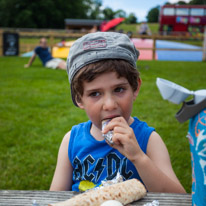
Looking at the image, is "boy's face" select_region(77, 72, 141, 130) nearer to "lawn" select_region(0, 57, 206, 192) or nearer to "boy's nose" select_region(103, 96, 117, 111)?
"boy's nose" select_region(103, 96, 117, 111)

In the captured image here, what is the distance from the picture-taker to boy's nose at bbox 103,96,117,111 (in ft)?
4.22

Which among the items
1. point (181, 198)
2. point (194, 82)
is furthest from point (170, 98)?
point (194, 82)

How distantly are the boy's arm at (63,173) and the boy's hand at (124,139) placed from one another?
516mm

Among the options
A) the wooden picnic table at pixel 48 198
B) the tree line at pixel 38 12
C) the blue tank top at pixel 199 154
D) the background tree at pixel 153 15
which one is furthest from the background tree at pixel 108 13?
the blue tank top at pixel 199 154

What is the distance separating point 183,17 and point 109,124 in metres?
32.4

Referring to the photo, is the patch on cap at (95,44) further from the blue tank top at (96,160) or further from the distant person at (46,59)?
the distant person at (46,59)

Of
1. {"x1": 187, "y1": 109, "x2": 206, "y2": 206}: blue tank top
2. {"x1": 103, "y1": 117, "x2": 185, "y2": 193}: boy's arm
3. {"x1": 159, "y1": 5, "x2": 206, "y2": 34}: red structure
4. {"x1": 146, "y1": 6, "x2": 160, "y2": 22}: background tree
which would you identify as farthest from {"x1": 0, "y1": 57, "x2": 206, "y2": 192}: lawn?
{"x1": 146, "y1": 6, "x2": 160, "y2": 22}: background tree

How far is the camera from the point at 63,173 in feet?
5.34

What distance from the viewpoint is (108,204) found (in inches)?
33.7

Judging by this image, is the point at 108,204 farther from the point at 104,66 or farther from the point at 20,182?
the point at 20,182

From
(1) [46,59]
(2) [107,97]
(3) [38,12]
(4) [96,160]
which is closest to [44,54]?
(1) [46,59]

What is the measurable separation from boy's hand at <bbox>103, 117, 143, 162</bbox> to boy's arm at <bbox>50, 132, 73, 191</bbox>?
52 centimetres

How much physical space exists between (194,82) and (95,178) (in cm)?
682

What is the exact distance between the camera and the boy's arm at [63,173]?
5.27ft
